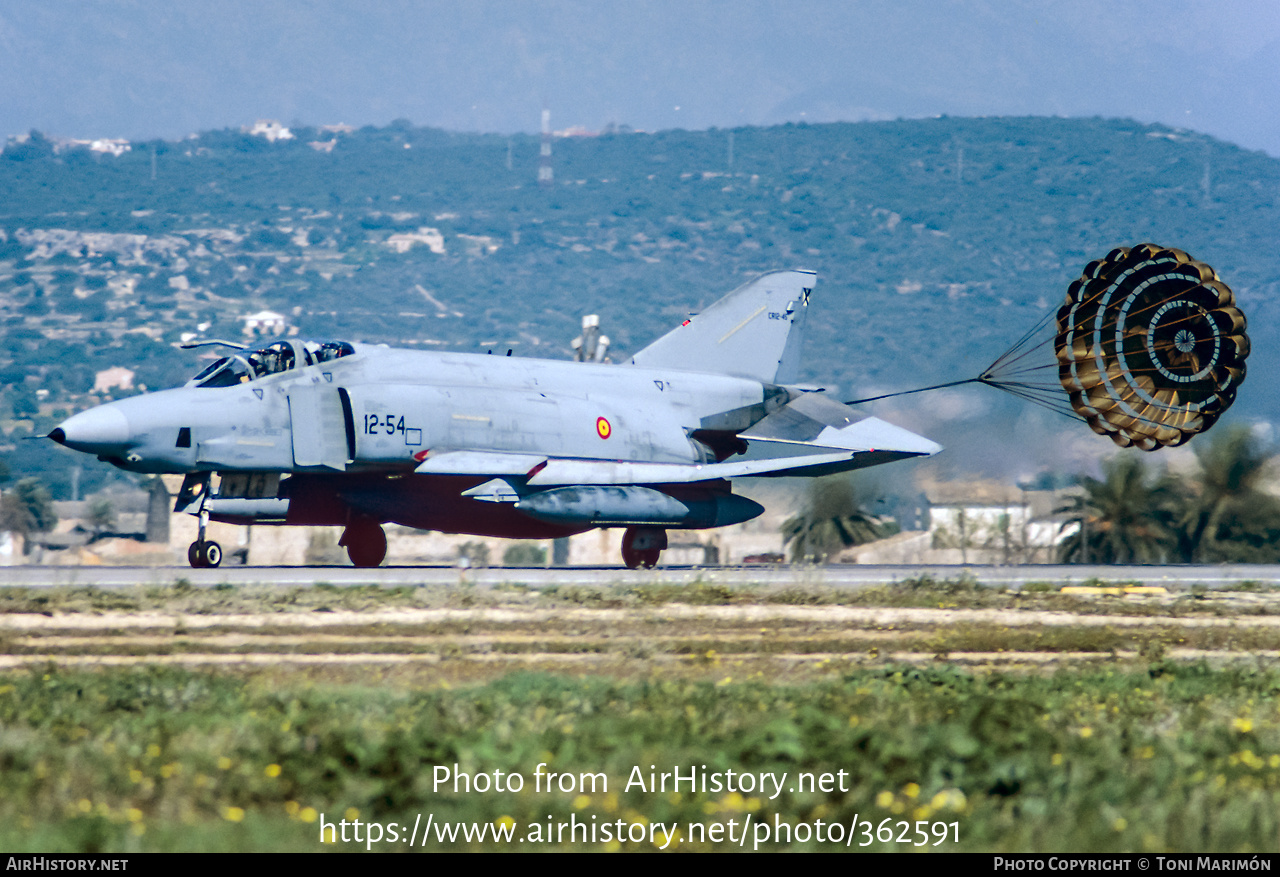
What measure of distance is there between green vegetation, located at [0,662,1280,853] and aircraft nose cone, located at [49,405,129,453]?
9.52m

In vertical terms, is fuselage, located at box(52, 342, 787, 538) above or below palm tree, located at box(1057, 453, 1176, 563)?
above

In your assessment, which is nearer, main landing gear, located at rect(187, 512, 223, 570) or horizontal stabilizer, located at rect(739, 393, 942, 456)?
main landing gear, located at rect(187, 512, 223, 570)

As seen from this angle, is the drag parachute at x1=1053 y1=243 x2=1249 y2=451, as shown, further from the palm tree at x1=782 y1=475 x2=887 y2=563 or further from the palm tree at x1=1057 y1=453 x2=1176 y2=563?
the palm tree at x1=782 y1=475 x2=887 y2=563

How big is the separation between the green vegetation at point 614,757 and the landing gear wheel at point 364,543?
1350 cm

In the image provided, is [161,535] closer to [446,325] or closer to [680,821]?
[680,821]

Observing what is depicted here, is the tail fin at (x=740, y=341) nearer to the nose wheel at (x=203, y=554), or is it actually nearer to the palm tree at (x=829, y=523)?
the palm tree at (x=829, y=523)

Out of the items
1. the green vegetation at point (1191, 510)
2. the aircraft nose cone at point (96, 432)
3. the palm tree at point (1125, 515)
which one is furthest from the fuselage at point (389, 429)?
the green vegetation at point (1191, 510)

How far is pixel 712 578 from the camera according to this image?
67.4ft

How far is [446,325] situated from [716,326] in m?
173

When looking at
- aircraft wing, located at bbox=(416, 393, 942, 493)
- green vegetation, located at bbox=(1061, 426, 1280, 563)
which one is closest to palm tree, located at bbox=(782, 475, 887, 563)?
aircraft wing, located at bbox=(416, 393, 942, 493)

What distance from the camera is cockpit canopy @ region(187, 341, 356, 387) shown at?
2086 centimetres

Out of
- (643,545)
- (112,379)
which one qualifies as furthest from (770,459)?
(112,379)

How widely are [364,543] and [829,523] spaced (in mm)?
11962

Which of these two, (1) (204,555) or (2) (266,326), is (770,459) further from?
(2) (266,326)
